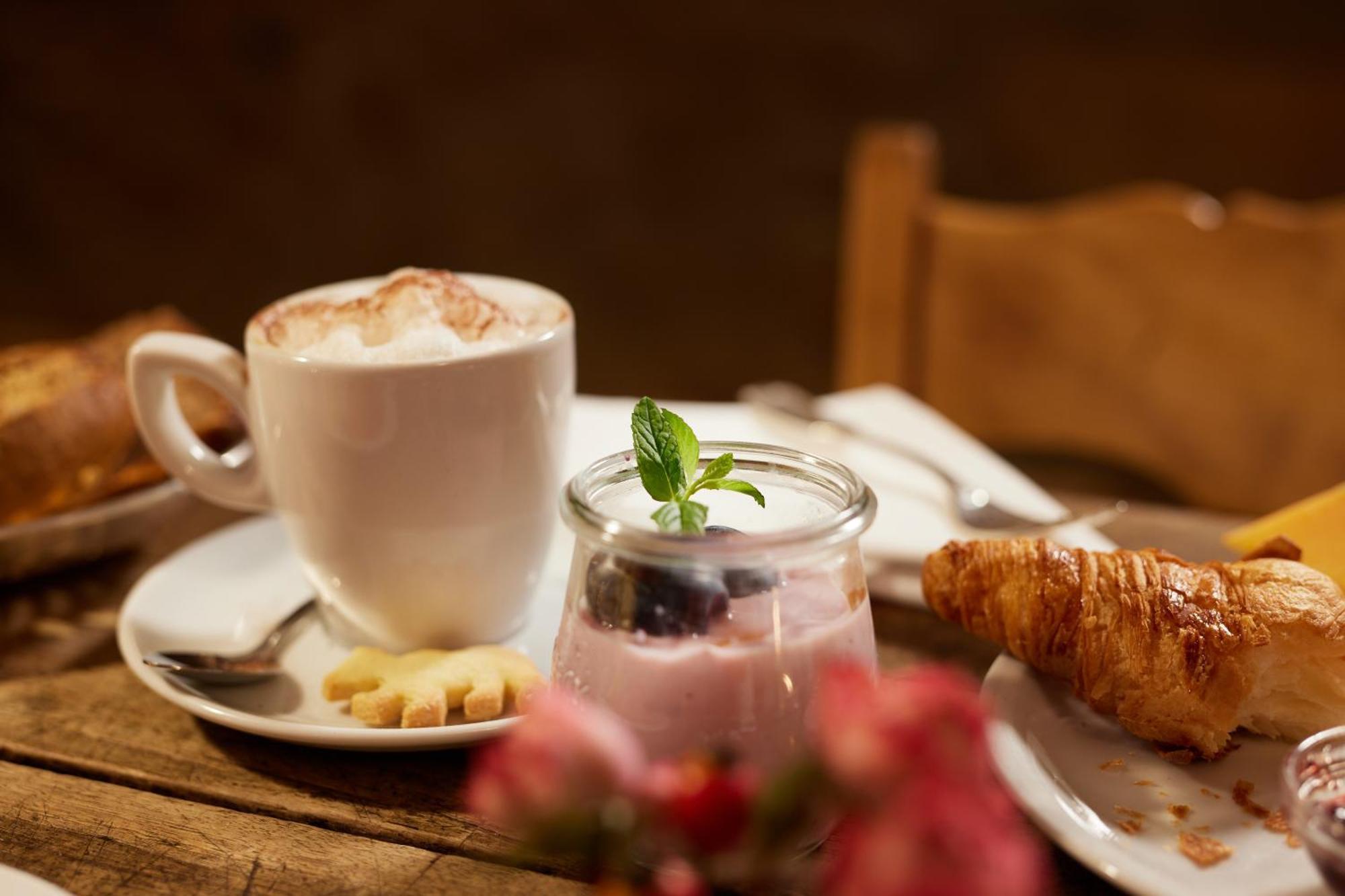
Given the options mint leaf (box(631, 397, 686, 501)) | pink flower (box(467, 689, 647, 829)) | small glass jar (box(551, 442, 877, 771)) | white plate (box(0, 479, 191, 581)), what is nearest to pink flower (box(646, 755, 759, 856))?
pink flower (box(467, 689, 647, 829))

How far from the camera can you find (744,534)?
62 centimetres

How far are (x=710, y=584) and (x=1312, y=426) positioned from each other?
1135 millimetres

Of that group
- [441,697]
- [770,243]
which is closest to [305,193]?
[770,243]

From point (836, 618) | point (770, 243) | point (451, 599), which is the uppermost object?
point (836, 618)

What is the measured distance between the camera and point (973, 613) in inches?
30.2

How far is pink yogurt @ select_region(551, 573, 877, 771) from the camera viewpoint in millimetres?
567

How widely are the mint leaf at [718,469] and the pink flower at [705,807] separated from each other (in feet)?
0.96

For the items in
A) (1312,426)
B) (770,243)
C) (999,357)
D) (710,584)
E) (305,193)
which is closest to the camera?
(710,584)

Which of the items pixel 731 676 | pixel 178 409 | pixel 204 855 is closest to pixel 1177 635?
pixel 731 676

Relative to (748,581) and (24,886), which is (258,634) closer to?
(24,886)

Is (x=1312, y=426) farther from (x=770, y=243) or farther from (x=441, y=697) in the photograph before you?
(x=770, y=243)

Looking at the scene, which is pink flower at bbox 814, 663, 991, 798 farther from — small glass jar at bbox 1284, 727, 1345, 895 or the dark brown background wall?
the dark brown background wall

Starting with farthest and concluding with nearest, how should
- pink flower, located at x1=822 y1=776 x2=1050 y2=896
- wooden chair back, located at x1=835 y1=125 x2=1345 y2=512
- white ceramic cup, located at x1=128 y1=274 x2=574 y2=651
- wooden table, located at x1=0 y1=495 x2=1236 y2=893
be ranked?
wooden chair back, located at x1=835 y1=125 x2=1345 y2=512 < white ceramic cup, located at x1=128 y1=274 x2=574 y2=651 < wooden table, located at x1=0 y1=495 x2=1236 y2=893 < pink flower, located at x1=822 y1=776 x2=1050 y2=896

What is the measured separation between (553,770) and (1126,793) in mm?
432
